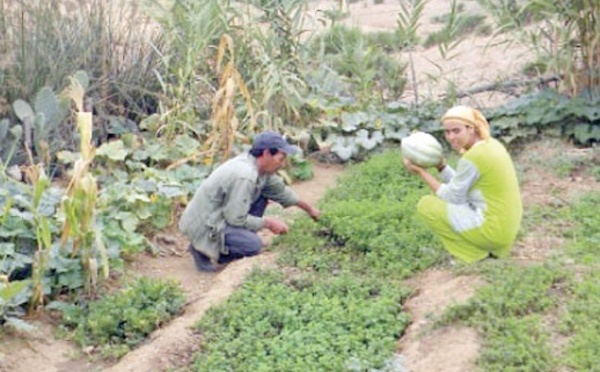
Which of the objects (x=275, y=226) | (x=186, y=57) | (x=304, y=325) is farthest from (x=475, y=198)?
(x=186, y=57)

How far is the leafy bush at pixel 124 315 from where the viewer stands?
571 cm

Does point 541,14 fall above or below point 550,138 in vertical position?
above

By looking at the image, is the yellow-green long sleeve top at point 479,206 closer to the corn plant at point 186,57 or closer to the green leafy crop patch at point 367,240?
the green leafy crop patch at point 367,240

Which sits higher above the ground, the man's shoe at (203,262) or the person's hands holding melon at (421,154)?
the person's hands holding melon at (421,154)

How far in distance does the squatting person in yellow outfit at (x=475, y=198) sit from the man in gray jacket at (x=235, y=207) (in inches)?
46.2

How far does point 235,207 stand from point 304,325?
1.54 metres

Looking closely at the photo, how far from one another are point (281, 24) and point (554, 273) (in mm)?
4309

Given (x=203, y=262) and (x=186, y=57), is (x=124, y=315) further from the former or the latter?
(x=186, y=57)

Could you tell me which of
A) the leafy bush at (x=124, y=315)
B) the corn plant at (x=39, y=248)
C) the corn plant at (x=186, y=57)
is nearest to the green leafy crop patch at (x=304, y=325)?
the leafy bush at (x=124, y=315)

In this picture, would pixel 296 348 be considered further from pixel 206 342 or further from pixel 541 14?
pixel 541 14

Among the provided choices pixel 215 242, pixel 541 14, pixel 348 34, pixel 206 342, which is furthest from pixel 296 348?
pixel 348 34

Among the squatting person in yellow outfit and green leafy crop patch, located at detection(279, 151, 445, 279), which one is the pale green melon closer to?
the squatting person in yellow outfit

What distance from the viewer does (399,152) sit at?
9.02 metres

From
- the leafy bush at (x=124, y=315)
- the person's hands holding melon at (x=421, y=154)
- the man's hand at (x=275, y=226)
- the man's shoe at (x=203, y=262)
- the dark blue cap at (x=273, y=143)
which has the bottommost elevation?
the man's shoe at (x=203, y=262)
